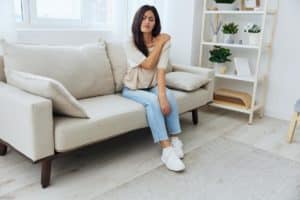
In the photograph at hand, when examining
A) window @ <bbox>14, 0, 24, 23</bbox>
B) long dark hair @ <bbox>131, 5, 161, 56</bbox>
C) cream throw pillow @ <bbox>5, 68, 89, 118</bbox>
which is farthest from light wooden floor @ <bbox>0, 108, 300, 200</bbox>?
window @ <bbox>14, 0, 24, 23</bbox>

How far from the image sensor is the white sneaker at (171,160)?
6.53 ft

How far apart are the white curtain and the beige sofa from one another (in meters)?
0.24

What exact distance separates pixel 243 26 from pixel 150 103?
68.5 inches

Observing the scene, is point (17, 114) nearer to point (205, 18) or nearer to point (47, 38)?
point (47, 38)

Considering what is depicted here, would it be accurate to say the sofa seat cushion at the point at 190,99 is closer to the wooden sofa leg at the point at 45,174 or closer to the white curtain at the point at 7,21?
the wooden sofa leg at the point at 45,174

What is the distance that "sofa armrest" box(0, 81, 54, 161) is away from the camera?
5.23 ft

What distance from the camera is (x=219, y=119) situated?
3168mm

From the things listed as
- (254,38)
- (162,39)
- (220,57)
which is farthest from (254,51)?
Result: (162,39)

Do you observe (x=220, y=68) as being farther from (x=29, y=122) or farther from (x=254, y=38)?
(x=29, y=122)

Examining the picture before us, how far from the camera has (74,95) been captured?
224 centimetres

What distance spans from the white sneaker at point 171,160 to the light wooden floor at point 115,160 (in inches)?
2.6

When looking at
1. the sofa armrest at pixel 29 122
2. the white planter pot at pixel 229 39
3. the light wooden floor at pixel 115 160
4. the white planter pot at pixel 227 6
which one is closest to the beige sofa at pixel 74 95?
the sofa armrest at pixel 29 122

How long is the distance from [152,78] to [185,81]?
369 millimetres

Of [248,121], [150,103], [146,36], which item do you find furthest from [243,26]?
[150,103]
